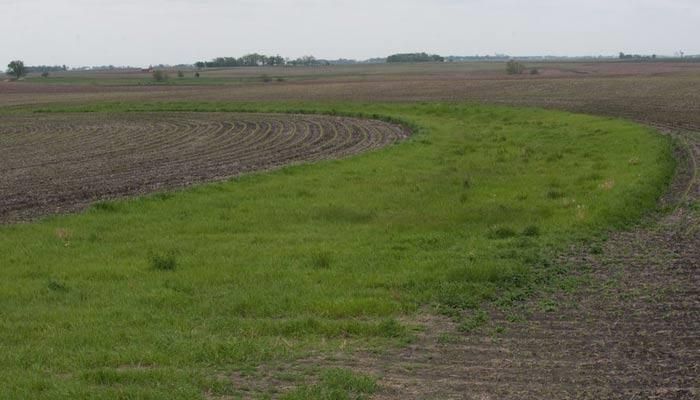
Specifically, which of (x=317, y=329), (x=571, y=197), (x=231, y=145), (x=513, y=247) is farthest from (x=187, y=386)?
(x=231, y=145)

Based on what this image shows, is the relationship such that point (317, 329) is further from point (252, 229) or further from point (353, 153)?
point (353, 153)

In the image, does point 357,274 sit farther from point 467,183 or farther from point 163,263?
point 467,183

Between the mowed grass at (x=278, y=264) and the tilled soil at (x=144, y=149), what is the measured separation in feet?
9.02

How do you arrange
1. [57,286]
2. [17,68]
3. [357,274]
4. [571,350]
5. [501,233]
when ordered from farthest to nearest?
[17,68] < [501,233] < [357,274] < [57,286] < [571,350]

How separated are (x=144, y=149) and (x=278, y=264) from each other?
73.1ft

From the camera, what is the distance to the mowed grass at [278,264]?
29.3 feet

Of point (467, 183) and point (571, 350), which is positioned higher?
point (467, 183)

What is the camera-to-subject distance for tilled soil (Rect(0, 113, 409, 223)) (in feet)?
74.9

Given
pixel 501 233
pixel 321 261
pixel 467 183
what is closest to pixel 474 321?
pixel 321 261

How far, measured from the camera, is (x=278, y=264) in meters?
13.5

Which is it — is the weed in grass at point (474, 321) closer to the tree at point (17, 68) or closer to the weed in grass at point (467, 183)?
the weed in grass at point (467, 183)

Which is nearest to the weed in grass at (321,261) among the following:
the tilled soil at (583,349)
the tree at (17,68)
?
the tilled soil at (583,349)

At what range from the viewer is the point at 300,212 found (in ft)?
60.9

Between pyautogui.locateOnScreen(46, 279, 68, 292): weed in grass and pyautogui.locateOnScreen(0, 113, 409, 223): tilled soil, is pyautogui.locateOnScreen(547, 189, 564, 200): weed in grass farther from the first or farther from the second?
pyautogui.locateOnScreen(46, 279, 68, 292): weed in grass
